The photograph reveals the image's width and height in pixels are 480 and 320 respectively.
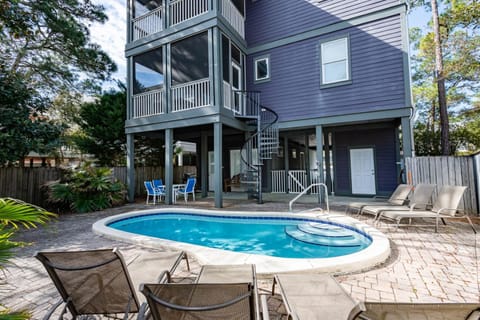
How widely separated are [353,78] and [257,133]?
355 cm

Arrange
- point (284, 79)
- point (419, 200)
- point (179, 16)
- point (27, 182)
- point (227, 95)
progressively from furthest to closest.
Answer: point (284, 79) < point (179, 16) < point (227, 95) < point (27, 182) < point (419, 200)

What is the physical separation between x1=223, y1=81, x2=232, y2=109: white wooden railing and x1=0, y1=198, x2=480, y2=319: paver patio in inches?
206

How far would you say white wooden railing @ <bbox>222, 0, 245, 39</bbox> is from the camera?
7820 millimetres

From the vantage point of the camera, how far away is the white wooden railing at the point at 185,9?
7629 mm

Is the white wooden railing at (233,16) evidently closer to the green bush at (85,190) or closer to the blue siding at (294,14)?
the blue siding at (294,14)

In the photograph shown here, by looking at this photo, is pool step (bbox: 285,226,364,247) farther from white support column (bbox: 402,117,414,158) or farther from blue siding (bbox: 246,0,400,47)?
blue siding (bbox: 246,0,400,47)

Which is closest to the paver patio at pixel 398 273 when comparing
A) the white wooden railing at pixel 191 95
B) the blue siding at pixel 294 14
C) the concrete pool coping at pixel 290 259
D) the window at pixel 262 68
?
the concrete pool coping at pixel 290 259

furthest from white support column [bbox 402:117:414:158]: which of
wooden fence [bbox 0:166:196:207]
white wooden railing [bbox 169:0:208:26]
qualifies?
wooden fence [bbox 0:166:196:207]

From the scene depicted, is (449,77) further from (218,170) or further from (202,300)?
(202,300)

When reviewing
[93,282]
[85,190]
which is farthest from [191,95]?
[93,282]

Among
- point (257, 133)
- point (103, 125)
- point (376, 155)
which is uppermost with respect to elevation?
point (103, 125)

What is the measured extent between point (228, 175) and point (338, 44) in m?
7.57

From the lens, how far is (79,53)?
10.2 m

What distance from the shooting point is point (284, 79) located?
28.0 ft
